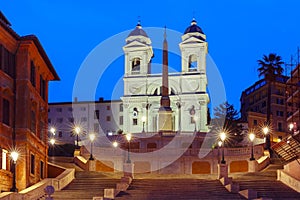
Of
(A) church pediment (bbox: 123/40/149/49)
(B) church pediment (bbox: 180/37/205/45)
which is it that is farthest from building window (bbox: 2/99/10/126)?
(A) church pediment (bbox: 123/40/149/49)

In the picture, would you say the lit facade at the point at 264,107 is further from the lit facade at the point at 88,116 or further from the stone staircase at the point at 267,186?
the stone staircase at the point at 267,186

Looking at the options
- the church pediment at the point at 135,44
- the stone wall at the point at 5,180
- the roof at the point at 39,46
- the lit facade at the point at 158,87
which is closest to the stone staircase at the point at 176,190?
the stone wall at the point at 5,180

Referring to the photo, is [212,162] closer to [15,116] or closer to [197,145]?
[197,145]

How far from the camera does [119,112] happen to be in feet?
434

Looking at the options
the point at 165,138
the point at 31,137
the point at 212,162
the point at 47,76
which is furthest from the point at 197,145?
the point at 31,137

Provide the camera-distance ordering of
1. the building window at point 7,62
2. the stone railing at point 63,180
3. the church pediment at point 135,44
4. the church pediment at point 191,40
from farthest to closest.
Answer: the church pediment at point 135,44 → the church pediment at point 191,40 → the stone railing at point 63,180 → the building window at point 7,62

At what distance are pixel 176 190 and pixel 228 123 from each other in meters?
56.5

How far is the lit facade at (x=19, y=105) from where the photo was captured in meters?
39.9

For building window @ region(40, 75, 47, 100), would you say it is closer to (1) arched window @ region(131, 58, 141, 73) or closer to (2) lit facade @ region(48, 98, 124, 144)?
(1) arched window @ region(131, 58, 141, 73)

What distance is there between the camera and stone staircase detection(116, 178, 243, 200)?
39.9 m

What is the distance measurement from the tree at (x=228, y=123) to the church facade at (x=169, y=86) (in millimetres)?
9977

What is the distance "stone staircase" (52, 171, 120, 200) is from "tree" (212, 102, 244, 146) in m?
40.3

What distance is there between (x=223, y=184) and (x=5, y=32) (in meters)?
17.0

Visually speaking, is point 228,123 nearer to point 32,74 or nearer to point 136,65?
point 136,65
